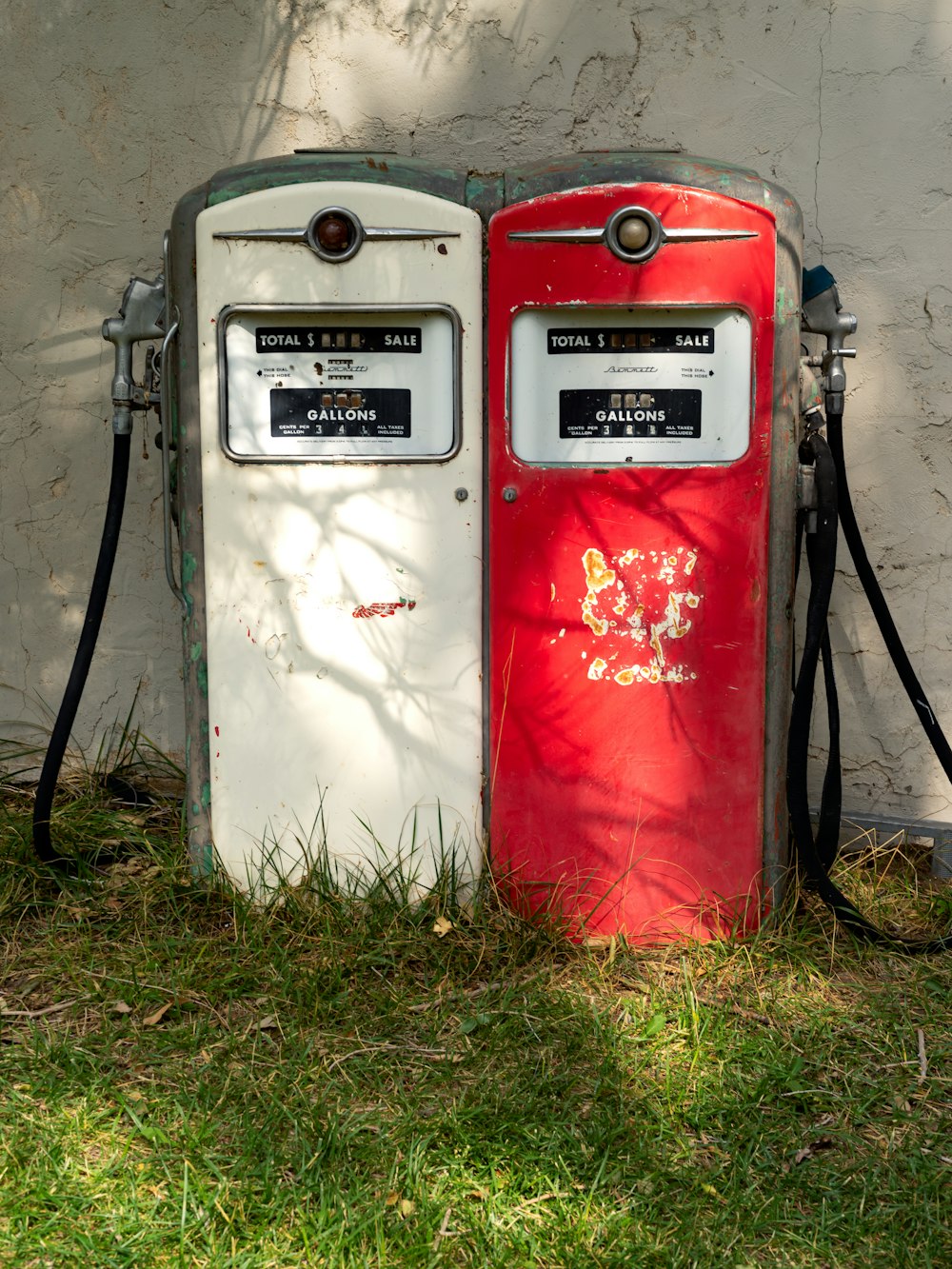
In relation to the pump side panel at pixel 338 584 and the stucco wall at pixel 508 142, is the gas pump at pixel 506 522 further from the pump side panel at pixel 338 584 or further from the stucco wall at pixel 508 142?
the stucco wall at pixel 508 142

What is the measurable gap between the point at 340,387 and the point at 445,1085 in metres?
1.41

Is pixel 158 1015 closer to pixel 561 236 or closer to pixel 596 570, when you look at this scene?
pixel 596 570

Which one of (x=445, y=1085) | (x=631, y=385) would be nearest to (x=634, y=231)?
(x=631, y=385)

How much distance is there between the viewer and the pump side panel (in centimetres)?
246

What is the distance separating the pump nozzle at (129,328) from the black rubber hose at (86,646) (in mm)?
71

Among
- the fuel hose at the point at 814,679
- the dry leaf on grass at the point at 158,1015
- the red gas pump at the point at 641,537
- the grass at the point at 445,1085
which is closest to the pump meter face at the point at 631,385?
the red gas pump at the point at 641,537

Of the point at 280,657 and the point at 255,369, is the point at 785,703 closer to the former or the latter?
the point at 280,657

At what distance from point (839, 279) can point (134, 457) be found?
192 centimetres

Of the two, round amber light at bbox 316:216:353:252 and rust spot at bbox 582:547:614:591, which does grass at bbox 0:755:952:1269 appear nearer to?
rust spot at bbox 582:547:614:591

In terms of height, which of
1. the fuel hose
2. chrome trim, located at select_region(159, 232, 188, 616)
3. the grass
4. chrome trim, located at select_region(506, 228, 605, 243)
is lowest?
the grass

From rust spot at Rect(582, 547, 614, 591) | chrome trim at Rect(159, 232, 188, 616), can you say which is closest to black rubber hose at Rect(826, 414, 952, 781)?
rust spot at Rect(582, 547, 614, 591)

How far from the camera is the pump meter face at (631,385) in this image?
8.08ft

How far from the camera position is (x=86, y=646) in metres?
2.71

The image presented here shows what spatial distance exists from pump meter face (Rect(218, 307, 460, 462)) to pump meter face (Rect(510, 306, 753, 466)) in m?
0.17
